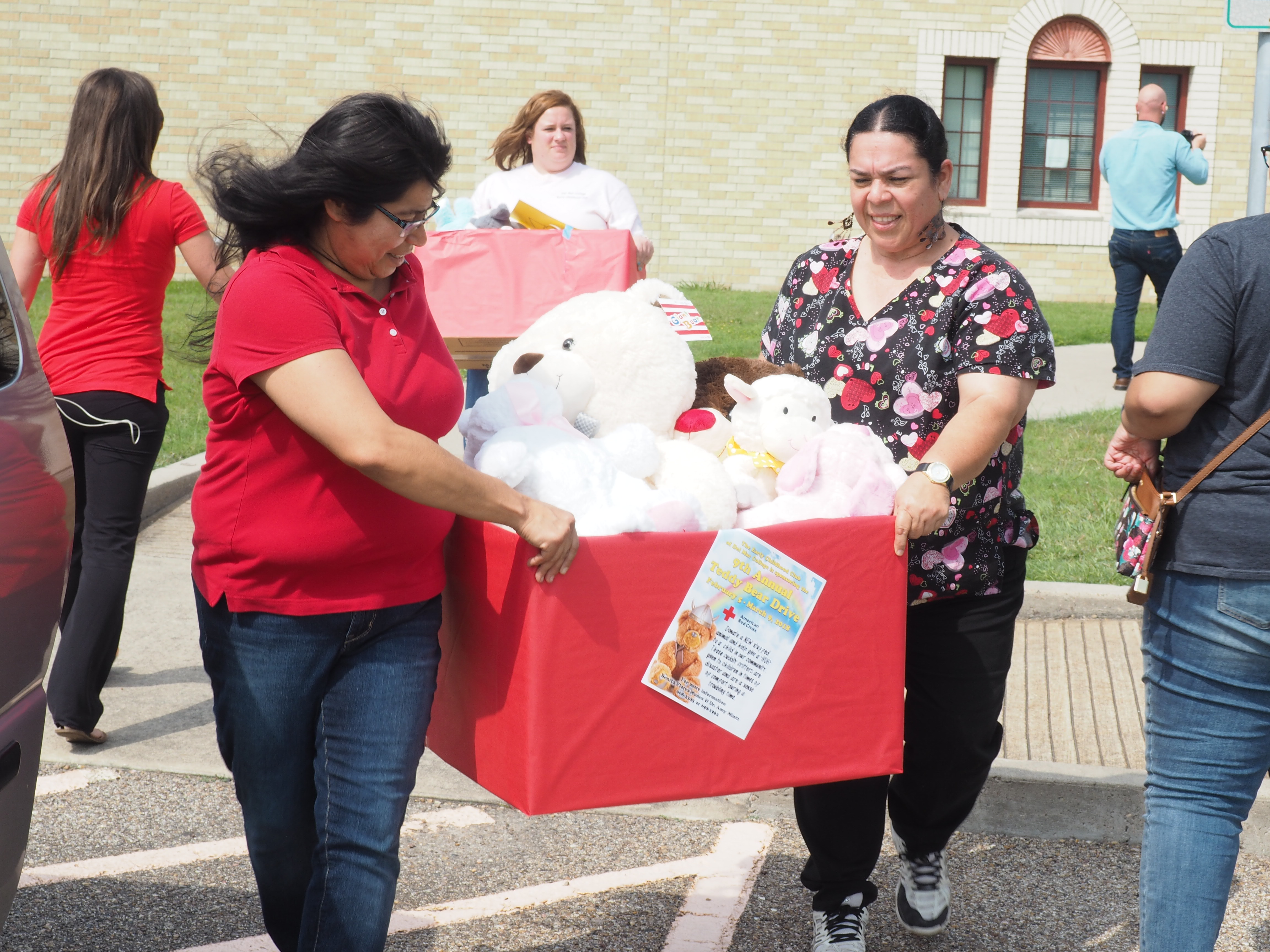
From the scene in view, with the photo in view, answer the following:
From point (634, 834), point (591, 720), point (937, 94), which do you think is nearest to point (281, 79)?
point (937, 94)

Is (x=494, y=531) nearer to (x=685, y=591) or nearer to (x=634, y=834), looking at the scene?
(x=685, y=591)

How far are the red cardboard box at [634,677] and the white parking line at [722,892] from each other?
885mm

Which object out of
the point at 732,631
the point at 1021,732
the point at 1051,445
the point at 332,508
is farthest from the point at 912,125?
the point at 1051,445

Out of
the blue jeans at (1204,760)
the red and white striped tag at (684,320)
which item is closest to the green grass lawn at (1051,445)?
the red and white striped tag at (684,320)

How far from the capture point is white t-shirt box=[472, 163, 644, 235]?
5.90 m

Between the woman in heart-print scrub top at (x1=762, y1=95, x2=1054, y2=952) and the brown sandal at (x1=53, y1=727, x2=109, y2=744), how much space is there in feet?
8.16

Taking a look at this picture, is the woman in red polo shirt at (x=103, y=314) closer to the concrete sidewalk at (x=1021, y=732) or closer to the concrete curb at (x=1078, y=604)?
the concrete sidewalk at (x=1021, y=732)

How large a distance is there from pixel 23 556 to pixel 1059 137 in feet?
60.2

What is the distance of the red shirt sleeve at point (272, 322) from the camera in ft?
6.82

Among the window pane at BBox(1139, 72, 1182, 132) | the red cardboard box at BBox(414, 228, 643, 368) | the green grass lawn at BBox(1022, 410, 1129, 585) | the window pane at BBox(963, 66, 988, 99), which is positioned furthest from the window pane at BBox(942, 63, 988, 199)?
the red cardboard box at BBox(414, 228, 643, 368)

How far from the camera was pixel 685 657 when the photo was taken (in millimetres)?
2287

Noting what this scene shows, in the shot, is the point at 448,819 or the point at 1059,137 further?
the point at 1059,137

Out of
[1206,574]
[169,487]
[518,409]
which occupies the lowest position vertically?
[169,487]

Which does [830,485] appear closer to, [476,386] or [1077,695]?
[1077,695]
